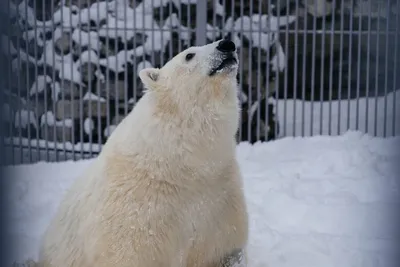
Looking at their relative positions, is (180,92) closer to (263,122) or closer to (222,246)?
(222,246)

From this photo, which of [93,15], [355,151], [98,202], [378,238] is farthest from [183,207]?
[93,15]

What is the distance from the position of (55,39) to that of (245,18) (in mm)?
1784

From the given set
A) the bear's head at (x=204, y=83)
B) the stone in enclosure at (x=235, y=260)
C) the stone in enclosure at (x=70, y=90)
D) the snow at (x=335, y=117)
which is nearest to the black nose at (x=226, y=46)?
the bear's head at (x=204, y=83)

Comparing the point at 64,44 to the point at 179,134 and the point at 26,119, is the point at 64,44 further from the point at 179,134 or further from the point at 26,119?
the point at 179,134

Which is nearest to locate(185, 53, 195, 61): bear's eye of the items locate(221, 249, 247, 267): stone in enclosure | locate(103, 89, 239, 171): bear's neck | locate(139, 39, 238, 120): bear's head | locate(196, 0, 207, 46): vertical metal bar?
locate(139, 39, 238, 120): bear's head

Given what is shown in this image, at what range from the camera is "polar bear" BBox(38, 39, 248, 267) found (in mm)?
2701

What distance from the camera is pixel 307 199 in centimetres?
472

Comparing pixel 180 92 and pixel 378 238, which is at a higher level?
pixel 180 92

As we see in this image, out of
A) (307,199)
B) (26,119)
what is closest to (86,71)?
(26,119)

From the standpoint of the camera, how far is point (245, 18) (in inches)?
248

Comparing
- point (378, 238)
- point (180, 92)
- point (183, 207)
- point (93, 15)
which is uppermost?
point (93, 15)

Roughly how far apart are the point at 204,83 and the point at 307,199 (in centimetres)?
212

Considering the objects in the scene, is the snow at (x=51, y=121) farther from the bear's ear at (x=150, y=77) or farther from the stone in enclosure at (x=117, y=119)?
the bear's ear at (x=150, y=77)

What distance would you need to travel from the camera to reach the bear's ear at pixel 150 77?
291cm
